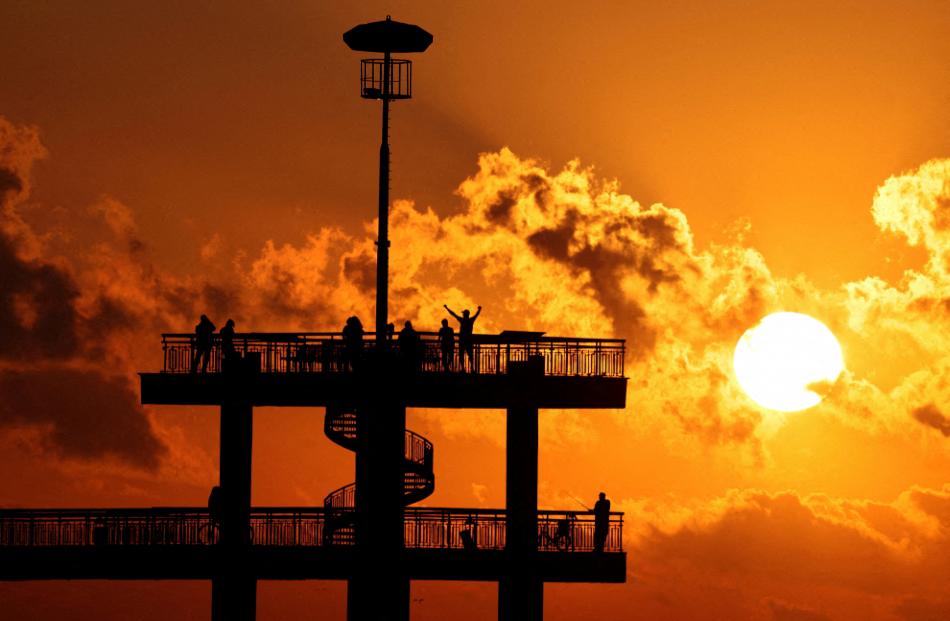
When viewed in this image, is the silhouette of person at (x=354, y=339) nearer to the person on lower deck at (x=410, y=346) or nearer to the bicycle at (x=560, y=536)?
the person on lower deck at (x=410, y=346)

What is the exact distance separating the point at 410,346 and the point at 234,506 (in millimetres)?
7791

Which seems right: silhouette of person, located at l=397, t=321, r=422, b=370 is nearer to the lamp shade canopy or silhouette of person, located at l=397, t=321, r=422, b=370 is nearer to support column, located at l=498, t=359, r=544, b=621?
support column, located at l=498, t=359, r=544, b=621

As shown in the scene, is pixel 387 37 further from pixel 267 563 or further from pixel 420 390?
pixel 267 563

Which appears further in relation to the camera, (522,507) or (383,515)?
(522,507)

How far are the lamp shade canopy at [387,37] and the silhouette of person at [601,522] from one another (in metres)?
15.7

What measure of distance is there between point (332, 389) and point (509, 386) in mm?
5819

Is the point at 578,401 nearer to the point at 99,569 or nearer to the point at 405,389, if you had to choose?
the point at 405,389

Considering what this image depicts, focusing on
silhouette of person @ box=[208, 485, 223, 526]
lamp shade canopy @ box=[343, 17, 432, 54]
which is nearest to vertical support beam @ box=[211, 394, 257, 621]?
silhouette of person @ box=[208, 485, 223, 526]

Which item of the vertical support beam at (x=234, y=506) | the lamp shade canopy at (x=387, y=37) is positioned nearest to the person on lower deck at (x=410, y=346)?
the vertical support beam at (x=234, y=506)

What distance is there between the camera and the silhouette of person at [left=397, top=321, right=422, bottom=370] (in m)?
67.7

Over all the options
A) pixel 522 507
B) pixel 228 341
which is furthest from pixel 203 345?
pixel 522 507

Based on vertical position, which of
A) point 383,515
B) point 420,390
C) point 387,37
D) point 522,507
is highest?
point 387,37

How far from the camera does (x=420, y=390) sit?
2687 inches

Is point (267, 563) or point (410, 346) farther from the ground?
point (410, 346)
